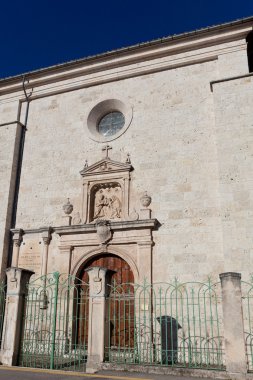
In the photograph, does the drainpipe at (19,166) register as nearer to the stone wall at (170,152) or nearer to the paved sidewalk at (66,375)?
the stone wall at (170,152)

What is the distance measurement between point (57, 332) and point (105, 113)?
6778 mm

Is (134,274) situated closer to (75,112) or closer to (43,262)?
(43,262)

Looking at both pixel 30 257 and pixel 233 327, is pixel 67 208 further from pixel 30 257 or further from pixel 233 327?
pixel 233 327

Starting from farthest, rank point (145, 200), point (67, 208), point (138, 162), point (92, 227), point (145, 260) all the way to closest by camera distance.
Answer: point (67, 208)
point (138, 162)
point (92, 227)
point (145, 200)
point (145, 260)

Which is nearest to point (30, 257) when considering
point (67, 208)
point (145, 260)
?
point (67, 208)

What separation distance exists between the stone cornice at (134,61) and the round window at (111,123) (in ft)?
3.88

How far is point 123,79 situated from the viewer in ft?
39.2

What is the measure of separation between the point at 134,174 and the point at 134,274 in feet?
9.21

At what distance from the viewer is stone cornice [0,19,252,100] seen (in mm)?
10883

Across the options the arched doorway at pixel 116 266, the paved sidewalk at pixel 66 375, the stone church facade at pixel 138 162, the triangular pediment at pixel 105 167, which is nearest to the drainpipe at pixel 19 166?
the stone church facade at pixel 138 162

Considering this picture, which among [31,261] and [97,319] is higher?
[31,261]

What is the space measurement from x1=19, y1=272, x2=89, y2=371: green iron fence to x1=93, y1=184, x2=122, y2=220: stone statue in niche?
78.9 inches

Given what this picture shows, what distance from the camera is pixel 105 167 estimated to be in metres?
11.0

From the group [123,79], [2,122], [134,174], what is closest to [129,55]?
[123,79]
